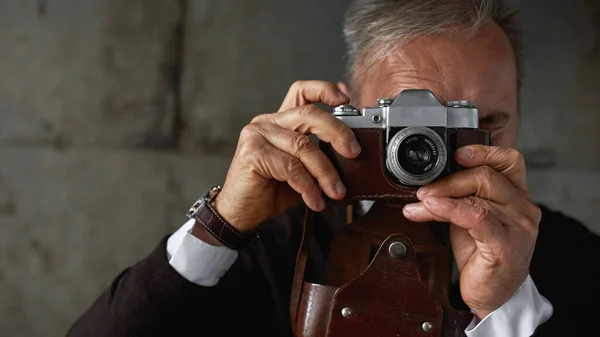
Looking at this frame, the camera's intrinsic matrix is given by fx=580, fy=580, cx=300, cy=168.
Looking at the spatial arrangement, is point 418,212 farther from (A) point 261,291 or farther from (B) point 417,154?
(A) point 261,291

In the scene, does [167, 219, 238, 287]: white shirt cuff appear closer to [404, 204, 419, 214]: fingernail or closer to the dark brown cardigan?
the dark brown cardigan

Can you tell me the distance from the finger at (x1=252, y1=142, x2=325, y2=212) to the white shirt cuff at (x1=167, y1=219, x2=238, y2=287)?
0.55 feet

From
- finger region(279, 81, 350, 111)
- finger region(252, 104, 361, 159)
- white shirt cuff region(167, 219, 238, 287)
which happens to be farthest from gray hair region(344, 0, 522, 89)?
white shirt cuff region(167, 219, 238, 287)

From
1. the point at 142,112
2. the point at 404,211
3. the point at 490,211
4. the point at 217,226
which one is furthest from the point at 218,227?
the point at 142,112

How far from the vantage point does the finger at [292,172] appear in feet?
2.47

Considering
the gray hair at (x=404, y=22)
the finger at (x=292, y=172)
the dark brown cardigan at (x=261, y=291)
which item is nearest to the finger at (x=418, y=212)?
the finger at (x=292, y=172)

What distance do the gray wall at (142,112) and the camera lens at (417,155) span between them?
2.31 ft

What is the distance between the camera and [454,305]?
0.92 meters

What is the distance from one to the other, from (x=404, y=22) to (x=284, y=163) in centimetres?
37

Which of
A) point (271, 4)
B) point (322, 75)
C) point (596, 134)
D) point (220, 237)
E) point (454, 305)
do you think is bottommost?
point (454, 305)

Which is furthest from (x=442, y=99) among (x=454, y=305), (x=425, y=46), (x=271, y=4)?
(x=271, y=4)

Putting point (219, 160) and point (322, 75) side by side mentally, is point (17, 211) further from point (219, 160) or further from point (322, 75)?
point (322, 75)

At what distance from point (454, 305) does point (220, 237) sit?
38 cm

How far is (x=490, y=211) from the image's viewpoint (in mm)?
707
